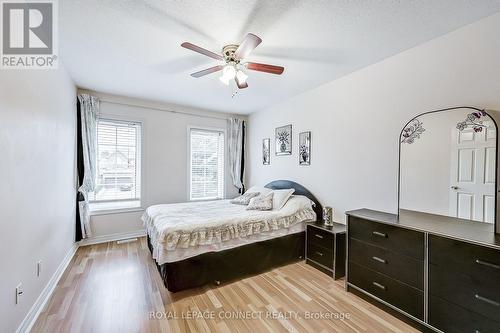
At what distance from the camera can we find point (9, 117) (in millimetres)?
1448

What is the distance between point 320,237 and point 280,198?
786mm

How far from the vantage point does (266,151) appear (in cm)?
446

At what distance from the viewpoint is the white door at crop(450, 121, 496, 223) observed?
1703mm

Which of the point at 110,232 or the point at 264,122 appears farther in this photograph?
the point at 264,122

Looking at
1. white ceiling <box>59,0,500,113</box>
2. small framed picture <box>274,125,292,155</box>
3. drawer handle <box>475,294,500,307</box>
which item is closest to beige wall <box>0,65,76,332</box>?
white ceiling <box>59,0,500,113</box>

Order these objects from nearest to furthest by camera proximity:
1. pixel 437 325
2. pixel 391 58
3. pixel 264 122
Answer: pixel 437 325 < pixel 391 58 < pixel 264 122

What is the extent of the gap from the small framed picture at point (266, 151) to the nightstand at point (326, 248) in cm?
179

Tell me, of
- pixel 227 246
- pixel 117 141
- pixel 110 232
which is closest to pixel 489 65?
pixel 227 246

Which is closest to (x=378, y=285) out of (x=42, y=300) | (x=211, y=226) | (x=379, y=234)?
(x=379, y=234)

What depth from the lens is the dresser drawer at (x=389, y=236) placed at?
5.70 feet

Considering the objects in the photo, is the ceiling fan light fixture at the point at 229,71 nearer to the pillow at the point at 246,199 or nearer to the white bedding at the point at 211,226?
the white bedding at the point at 211,226

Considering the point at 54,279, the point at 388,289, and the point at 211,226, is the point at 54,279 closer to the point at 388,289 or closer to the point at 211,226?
the point at 211,226

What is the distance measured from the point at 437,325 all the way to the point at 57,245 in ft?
12.5

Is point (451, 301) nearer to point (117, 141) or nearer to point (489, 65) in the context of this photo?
point (489, 65)
